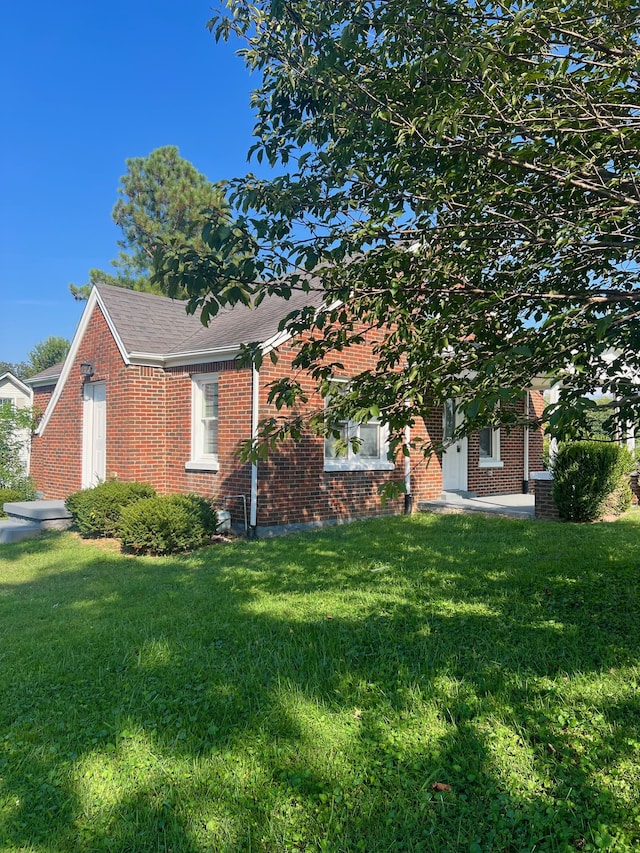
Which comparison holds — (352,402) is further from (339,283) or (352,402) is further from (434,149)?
(434,149)

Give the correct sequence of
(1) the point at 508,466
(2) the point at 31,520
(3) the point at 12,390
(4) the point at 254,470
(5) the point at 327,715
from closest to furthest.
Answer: (5) the point at 327,715, (4) the point at 254,470, (2) the point at 31,520, (1) the point at 508,466, (3) the point at 12,390

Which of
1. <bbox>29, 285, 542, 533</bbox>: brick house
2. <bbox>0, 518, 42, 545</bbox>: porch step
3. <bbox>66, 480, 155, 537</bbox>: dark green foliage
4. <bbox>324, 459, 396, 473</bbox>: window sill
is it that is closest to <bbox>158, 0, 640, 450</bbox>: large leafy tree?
<bbox>29, 285, 542, 533</bbox>: brick house

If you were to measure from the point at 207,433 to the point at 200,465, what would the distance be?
73 cm

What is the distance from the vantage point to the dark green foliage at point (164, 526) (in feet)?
29.6

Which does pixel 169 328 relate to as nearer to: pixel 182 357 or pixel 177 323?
pixel 177 323

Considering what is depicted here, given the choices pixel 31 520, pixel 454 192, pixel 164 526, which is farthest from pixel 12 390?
pixel 454 192

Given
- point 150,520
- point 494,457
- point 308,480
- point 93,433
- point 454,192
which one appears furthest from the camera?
point 494,457

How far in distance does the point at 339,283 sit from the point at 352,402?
0.85m

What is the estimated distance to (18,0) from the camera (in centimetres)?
1132

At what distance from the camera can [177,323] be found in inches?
567

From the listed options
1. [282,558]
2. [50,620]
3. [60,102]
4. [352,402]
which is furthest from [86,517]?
[60,102]

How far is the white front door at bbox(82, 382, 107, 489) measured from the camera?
13539 mm

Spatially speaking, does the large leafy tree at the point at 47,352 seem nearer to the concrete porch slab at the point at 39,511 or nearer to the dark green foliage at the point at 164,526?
the concrete porch slab at the point at 39,511

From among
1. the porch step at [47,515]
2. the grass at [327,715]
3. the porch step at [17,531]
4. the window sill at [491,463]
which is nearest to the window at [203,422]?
the porch step at [47,515]
